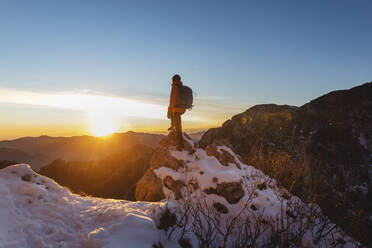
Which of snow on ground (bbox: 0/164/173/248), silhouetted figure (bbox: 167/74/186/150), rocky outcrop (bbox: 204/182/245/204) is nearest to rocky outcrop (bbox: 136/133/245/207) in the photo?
rocky outcrop (bbox: 204/182/245/204)

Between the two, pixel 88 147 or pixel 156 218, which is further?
pixel 88 147

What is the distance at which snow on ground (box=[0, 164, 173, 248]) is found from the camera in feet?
11.1

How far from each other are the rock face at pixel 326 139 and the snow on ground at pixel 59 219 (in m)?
A: 7.77

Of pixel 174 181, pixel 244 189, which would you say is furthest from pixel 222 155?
pixel 174 181

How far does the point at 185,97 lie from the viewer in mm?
7387

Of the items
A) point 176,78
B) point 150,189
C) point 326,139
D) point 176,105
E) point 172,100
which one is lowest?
point 150,189

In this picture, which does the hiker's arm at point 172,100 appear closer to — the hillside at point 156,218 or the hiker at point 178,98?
the hiker at point 178,98

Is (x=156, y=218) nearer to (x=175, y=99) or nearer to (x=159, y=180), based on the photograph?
(x=159, y=180)

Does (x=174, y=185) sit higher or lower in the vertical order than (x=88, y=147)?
higher

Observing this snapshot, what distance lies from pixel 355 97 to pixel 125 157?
43.3 meters

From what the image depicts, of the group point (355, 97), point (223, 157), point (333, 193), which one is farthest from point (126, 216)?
point (355, 97)

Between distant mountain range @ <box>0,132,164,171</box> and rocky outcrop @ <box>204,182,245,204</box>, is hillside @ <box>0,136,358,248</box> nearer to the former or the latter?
rocky outcrop @ <box>204,182,245,204</box>

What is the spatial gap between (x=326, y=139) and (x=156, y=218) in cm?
2607

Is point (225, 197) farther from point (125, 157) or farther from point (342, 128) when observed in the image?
point (125, 157)
